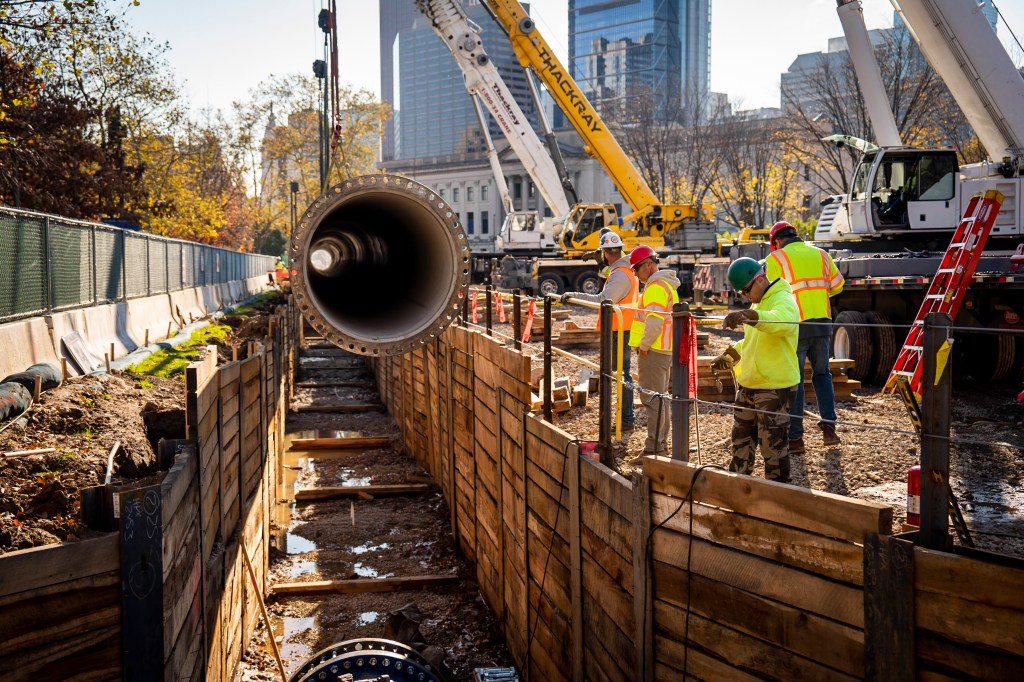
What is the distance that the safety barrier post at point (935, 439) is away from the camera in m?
3.27

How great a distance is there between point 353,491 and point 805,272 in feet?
21.2

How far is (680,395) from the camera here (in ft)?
15.7

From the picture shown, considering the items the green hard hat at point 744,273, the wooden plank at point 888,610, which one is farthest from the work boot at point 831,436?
the wooden plank at point 888,610

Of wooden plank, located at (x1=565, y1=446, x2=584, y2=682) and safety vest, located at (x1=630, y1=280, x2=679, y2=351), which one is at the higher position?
safety vest, located at (x1=630, y1=280, x2=679, y2=351)

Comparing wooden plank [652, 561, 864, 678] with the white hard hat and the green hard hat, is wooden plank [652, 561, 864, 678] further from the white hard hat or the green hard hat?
the white hard hat

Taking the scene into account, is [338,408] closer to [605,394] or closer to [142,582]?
[605,394]

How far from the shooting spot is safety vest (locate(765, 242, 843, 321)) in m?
8.31

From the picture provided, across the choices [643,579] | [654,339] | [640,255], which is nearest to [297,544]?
[654,339]

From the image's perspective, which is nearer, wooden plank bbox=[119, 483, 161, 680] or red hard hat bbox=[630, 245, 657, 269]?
wooden plank bbox=[119, 483, 161, 680]

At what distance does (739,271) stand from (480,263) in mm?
33396

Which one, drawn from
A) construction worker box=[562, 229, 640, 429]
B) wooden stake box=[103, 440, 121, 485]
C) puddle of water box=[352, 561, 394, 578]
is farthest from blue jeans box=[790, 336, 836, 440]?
wooden stake box=[103, 440, 121, 485]

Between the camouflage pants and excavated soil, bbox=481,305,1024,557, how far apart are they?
1.04ft

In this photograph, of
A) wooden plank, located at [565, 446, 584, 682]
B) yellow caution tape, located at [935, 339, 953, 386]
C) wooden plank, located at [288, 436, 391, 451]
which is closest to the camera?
yellow caution tape, located at [935, 339, 953, 386]

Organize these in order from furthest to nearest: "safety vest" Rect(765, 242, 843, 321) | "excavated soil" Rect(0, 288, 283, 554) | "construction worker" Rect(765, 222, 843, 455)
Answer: "safety vest" Rect(765, 242, 843, 321)
"construction worker" Rect(765, 222, 843, 455)
"excavated soil" Rect(0, 288, 283, 554)
